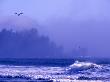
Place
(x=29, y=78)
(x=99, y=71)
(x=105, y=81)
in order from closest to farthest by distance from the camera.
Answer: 1. (x=105, y=81)
2. (x=29, y=78)
3. (x=99, y=71)

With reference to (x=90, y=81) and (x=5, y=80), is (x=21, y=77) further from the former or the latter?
(x=90, y=81)

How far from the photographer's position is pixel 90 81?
41.9 m

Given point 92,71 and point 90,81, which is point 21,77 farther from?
point 92,71

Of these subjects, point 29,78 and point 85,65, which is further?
point 85,65

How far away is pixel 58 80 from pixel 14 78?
597 centimetres

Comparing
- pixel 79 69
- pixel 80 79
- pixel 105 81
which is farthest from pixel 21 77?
pixel 79 69

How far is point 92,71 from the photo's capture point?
180 feet

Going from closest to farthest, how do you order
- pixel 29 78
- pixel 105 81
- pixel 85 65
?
1. pixel 105 81
2. pixel 29 78
3. pixel 85 65

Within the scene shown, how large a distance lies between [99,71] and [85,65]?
4184mm

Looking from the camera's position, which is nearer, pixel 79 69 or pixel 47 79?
pixel 47 79

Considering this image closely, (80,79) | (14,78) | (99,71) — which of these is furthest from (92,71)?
(14,78)

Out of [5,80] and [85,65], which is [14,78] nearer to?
[5,80]

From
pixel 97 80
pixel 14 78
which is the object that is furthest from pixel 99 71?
pixel 14 78

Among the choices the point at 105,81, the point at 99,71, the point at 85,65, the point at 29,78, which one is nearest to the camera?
the point at 105,81
